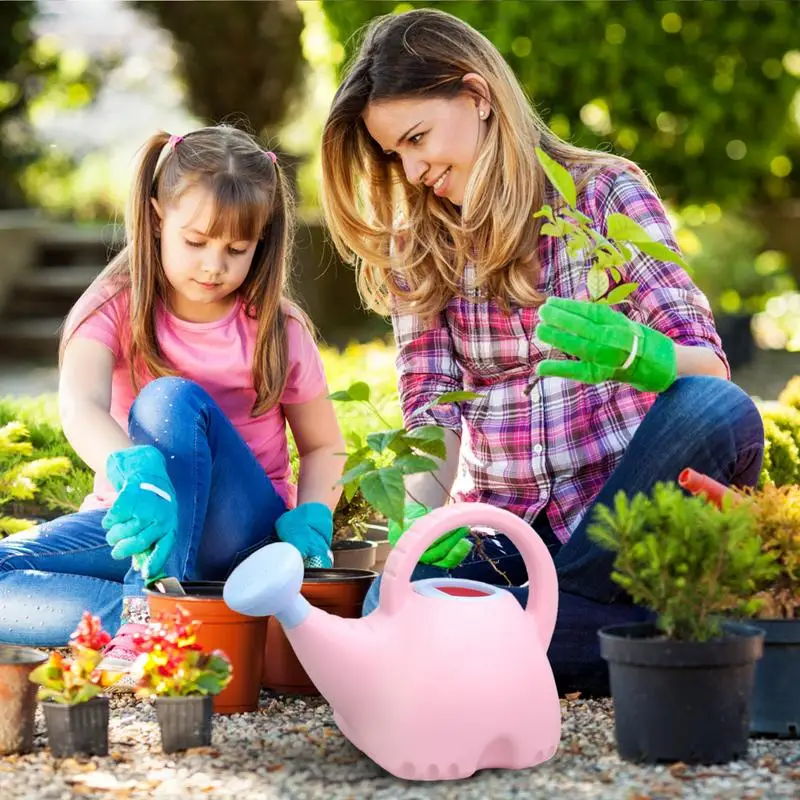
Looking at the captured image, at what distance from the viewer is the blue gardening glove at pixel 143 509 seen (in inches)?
90.7

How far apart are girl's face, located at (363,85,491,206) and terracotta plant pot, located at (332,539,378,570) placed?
2.74 ft

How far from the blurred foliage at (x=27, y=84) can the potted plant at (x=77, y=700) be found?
9631mm

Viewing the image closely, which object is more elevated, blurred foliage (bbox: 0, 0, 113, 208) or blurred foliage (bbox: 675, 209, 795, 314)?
blurred foliage (bbox: 0, 0, 113, 208)

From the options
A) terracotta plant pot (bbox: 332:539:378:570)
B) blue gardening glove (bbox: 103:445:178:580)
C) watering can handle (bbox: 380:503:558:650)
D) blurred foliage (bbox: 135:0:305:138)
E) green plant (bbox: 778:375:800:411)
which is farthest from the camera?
blurred foliage (bbox: 135:0:305:138)

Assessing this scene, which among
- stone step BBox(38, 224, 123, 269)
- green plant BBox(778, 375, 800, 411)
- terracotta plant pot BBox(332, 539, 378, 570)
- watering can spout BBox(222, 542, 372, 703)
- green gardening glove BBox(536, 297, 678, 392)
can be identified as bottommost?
watering can spout BBox(222, 542, 372, 703)

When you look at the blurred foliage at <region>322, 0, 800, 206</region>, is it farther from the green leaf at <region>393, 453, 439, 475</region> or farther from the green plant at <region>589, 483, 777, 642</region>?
the green plant at <region>589, 483, 777, 642</region>

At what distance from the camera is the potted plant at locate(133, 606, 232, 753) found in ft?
6.61

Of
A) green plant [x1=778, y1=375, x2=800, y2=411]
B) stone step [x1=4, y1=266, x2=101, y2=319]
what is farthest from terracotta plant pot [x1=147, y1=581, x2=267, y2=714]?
stone step [x1=4, y1=266, x2=101, y2=319]

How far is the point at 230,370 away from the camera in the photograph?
2.84 metres

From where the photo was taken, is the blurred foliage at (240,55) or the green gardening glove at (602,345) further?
the blurred foliage at (240,55)

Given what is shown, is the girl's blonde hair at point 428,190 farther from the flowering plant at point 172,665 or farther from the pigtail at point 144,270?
the flowering plant at point 172,665

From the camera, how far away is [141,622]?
250 centimetres

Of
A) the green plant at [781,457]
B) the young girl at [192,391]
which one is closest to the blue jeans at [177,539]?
the young girl at [192,391]

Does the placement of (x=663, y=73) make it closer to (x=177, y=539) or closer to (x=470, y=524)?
(x=177, y=539)
